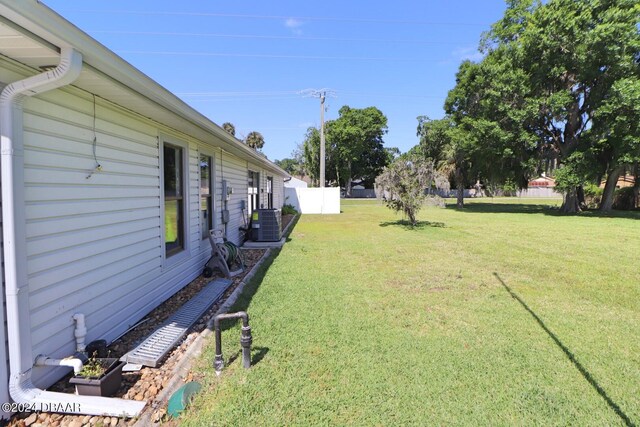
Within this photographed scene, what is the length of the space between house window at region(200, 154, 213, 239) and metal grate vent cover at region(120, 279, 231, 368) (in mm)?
1430

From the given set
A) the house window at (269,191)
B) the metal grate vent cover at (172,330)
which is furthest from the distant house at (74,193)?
the house window at (269,191)

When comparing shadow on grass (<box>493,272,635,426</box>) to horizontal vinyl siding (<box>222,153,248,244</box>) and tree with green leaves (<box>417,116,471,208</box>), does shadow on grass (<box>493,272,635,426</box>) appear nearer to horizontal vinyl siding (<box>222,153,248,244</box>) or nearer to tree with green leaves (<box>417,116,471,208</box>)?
horizontal vinyl siding (<box>222,153,248,244</box>)

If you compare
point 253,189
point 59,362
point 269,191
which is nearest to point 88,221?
point 59,362

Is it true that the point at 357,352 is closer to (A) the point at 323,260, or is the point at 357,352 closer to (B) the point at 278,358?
(B) the point at 278,358

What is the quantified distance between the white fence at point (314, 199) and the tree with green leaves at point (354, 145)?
60.4ft

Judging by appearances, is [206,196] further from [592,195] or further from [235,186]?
[592,195]

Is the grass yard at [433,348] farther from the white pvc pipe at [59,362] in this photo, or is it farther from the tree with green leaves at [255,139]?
the tree with green leaves at [255,139]

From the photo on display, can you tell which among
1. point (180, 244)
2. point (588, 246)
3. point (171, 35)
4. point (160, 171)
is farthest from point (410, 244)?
point (171, 35)

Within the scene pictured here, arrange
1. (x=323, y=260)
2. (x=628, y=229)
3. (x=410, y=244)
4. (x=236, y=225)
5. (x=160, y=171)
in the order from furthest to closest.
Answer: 1. (x=628, y=229)
2. (x=410, y=244)
3. (x=236, y=225)
4. (x=323, y=260)
5. (x=160, y=171)

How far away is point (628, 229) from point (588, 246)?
16.9 ft

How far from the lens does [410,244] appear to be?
29.9 ft

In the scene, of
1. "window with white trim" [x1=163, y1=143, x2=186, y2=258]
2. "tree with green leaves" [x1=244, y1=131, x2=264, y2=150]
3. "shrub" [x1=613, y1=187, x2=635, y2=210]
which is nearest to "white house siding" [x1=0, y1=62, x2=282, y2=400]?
"window with white trim" [x1=163, y1=143, x2=186, y2=258]

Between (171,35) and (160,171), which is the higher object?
(171,35)

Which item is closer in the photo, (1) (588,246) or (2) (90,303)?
(2) (90,303)
